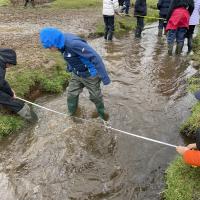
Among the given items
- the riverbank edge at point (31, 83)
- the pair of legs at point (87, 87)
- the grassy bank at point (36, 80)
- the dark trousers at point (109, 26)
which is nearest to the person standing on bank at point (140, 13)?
the dark trousers at point (109, 26)

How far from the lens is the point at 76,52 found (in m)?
6.44

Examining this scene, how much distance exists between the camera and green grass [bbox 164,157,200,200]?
4836 millimetres

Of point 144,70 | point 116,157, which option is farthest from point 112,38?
point 116,157

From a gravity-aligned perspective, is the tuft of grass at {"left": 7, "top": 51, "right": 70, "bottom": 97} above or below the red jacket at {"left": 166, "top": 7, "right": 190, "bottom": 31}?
below

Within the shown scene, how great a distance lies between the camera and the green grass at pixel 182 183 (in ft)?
15.9

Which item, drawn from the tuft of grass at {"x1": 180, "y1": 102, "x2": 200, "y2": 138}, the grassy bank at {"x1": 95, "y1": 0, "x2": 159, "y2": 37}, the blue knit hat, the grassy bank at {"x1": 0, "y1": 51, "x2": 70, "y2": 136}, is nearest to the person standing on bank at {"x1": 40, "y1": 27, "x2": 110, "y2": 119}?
the blue knit hat

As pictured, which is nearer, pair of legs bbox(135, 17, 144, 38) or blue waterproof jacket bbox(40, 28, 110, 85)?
blue waterproof jacket bbox(40, 28, 110, 85)

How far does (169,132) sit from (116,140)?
3.72ft

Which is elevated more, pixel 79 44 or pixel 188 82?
pixel 79 44

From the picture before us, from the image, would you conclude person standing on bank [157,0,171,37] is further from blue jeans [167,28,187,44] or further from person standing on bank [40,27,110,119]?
person standing on bank [40,27,110,119]

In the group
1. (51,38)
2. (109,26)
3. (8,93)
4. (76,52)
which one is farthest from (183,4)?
(8,93)

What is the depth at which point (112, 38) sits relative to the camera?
14.6m

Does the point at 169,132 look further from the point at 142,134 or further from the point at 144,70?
the point at 144,70

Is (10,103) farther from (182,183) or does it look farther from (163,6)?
(163,6)
